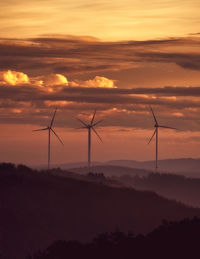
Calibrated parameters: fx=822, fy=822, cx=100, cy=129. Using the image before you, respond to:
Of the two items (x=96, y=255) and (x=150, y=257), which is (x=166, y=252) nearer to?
(x=150, y=257)

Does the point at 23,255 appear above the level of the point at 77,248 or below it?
below

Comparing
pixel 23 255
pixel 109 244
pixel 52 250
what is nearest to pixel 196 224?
pixel 109 244

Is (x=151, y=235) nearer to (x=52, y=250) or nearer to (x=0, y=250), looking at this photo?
(x=52, y=250)

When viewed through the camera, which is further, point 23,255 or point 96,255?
point 23,255

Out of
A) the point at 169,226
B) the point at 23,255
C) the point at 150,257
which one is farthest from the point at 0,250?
the point at 150,257

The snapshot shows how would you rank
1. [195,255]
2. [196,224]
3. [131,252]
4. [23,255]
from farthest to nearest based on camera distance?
[23,255], [196,224], [131,252], [195,255]

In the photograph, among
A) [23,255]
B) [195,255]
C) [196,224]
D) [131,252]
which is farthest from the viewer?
[23,255]
